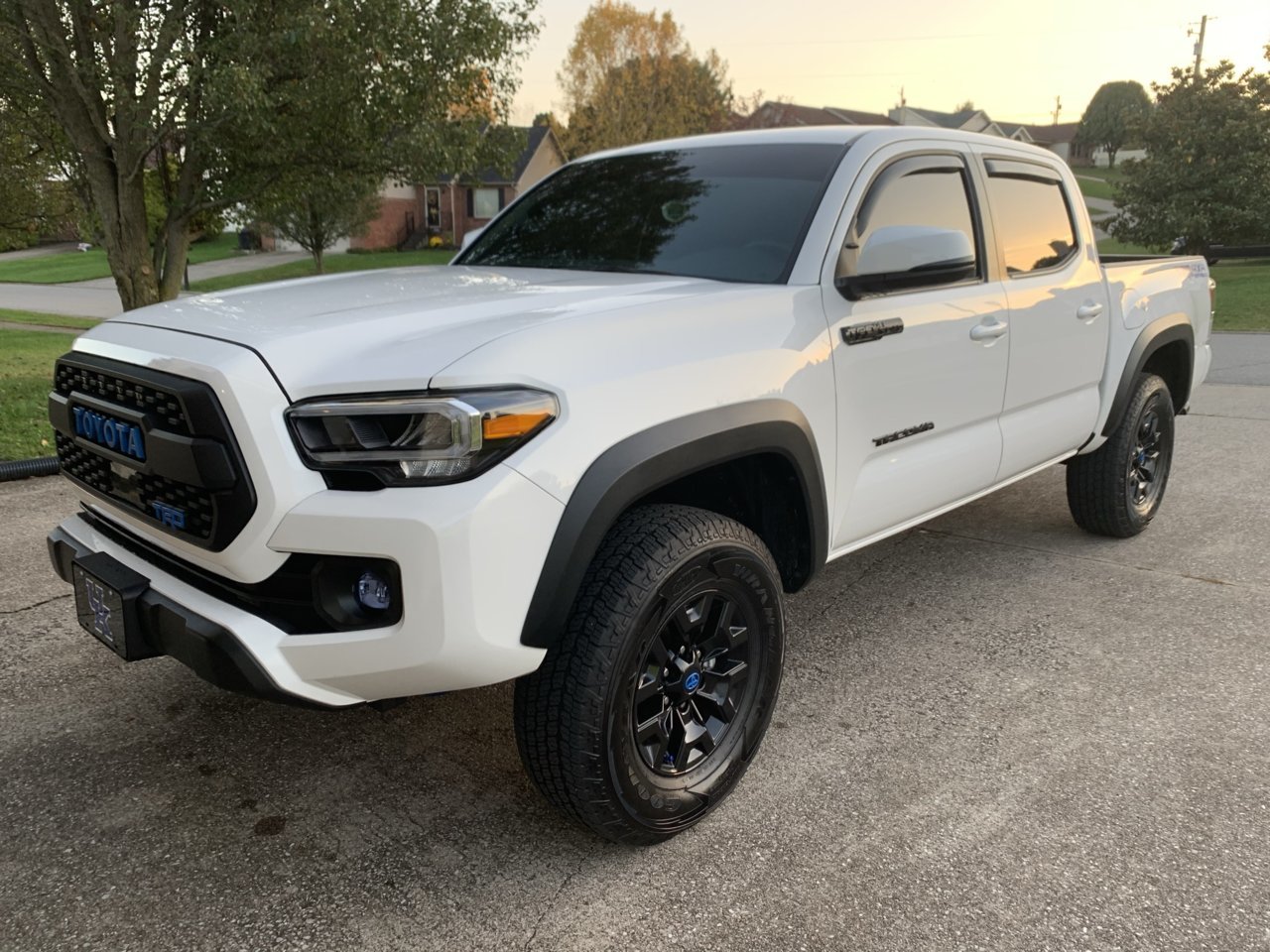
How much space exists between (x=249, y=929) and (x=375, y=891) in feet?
0.93

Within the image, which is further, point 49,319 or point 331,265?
point 331,265

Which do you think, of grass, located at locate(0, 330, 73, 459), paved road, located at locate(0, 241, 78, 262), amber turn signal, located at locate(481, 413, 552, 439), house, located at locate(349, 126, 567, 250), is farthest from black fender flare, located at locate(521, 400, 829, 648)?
paved road, located at locate(0, 241, 78, 262)

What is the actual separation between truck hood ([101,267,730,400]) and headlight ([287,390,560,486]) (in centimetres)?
5

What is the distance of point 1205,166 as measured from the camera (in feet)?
83.8

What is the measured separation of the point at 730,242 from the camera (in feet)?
10.2

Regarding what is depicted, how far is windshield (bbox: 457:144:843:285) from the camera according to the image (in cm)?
305

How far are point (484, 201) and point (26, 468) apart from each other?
41.7 m

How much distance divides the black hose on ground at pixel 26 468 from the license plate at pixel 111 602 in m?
3.83

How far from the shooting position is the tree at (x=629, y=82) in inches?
1658

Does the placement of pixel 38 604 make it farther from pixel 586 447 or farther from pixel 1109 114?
pixel 1109 114

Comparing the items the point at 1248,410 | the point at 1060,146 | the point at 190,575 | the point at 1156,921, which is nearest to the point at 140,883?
the point at 190,575

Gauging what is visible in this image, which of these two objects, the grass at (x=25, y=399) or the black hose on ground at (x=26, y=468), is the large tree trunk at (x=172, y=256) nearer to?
the grass at (x=25, y=399)

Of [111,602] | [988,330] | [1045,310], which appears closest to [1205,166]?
[1045,310]

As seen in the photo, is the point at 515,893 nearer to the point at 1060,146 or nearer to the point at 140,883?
the point at 140,883
